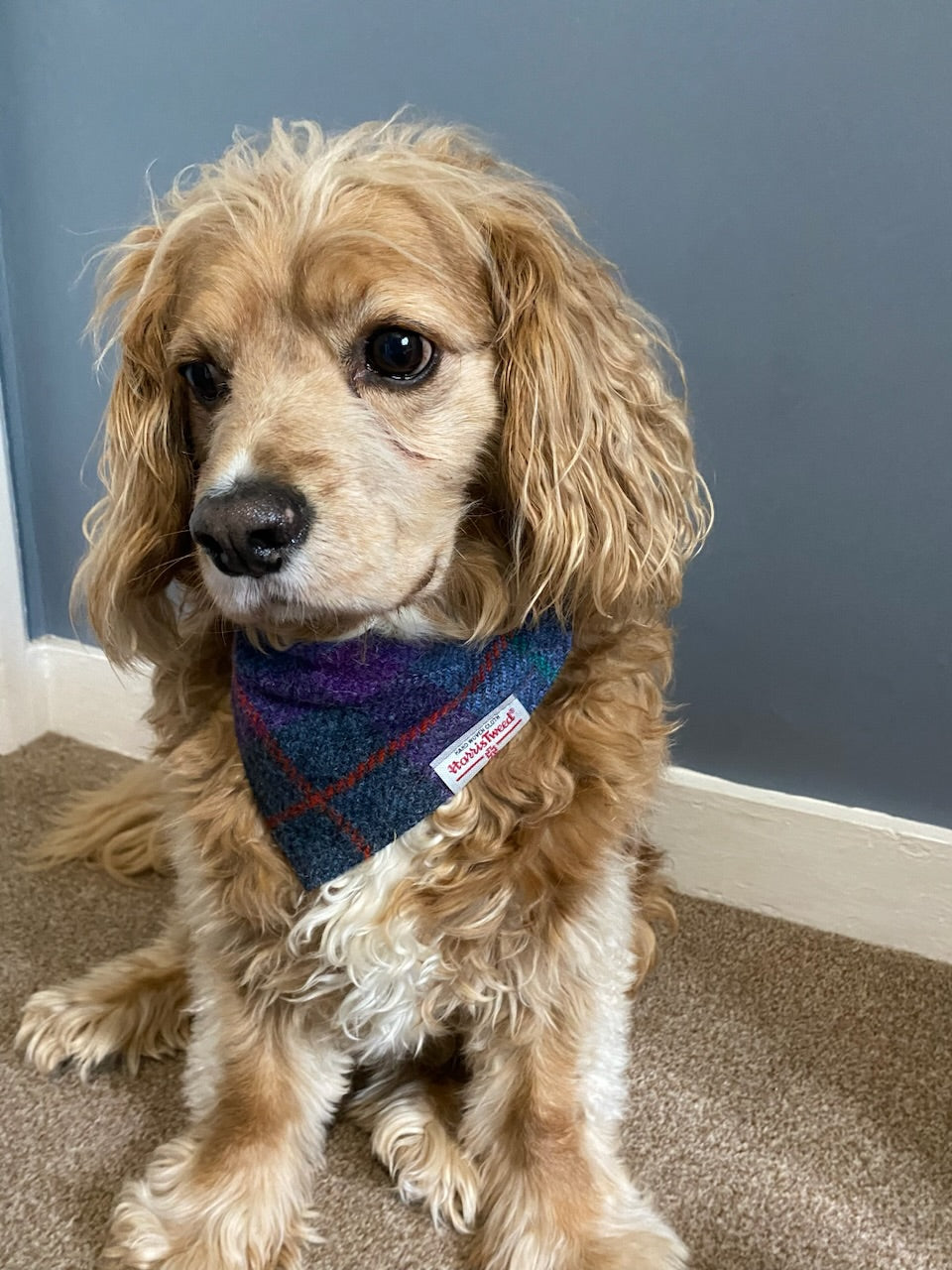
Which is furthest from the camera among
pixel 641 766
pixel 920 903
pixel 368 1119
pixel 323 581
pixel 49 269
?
pixel 49 269

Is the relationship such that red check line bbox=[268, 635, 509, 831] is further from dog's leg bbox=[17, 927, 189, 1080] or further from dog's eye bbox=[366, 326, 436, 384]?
dog's leg bbox=[17, 927, 189, 1080]

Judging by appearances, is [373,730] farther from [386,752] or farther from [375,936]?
[375,936]

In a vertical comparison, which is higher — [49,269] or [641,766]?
[49,269]

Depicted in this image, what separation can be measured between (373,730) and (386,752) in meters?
0.02

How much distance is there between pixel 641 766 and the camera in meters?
1.04

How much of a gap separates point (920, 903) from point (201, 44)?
1639mm

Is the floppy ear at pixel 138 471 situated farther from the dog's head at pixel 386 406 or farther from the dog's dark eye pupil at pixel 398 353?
the dog's dark eye pupil at pixel 398 353

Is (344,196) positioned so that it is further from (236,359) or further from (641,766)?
(641,766)

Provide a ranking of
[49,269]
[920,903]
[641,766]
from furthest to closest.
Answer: [49,269] < [920,903] < [641,766]

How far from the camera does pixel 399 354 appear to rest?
894mm

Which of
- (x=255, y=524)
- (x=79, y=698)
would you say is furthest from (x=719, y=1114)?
(x=79, y=698)

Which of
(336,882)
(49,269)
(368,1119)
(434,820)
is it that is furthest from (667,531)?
(49,269)


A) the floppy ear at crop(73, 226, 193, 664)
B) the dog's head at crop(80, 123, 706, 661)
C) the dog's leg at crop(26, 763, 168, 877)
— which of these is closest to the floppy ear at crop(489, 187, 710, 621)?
the dog's head at crop(80, 123, 706, 661)

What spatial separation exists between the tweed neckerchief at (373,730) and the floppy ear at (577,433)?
9 centimetres
